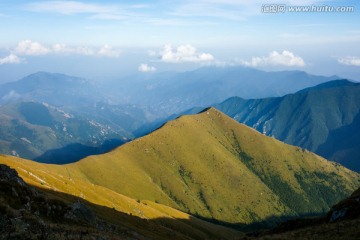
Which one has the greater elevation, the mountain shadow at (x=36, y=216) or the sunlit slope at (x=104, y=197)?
the mountain shadow at (x=36, y=216)

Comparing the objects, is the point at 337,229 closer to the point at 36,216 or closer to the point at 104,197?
the point at 36,216

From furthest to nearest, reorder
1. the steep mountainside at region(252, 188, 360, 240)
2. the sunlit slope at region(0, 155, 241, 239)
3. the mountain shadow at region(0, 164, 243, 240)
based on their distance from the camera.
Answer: the sunlit slope at region(0, 155, 241, 239)
the steep mountainside at region(252, 188, 360, 240)
the mountain shadow at region(0, 164, 243, 240)

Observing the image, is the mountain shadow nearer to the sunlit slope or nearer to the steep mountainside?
the steep mountainside

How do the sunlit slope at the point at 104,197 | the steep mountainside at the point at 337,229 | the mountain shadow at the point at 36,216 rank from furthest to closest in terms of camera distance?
the sunlit slope at the point at 104,197 < the steep mountainside at the point at 337,229 < the mountain shadow at the point at 36,216

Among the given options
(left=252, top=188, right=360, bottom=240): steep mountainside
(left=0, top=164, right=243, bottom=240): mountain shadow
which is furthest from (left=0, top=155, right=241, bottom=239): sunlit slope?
(left=252, top=188, right=360, bottom=240): steep mountainside

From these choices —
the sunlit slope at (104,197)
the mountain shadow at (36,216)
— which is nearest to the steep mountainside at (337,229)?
the mountain shadow at (36,216)

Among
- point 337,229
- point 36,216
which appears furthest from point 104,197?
point 337,229

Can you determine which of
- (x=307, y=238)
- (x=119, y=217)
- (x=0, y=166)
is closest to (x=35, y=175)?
(x=119, y=217)

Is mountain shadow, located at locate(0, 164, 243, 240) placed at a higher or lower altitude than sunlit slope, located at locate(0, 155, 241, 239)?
higher

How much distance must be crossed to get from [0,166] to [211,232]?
472 ft

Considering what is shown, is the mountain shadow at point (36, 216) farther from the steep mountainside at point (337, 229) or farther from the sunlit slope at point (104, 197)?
the sunlit slope at point (104, 197)

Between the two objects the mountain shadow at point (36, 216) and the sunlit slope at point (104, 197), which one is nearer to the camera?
the mountain shadow at point (36, 216)

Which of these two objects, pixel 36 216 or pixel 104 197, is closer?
pixel 36 216

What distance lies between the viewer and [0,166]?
54.0 metres
